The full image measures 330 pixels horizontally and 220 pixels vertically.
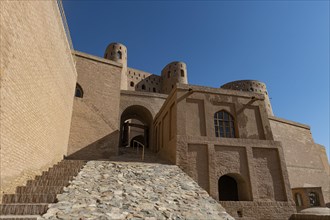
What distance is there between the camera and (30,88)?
681cm

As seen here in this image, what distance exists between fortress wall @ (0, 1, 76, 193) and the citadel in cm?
3

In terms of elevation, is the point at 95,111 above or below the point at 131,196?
above

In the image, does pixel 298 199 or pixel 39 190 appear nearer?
pixel 39 190

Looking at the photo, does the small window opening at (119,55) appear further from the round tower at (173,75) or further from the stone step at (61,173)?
the stone step at (61,173)

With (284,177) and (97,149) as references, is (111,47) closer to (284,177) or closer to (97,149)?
(97,149)

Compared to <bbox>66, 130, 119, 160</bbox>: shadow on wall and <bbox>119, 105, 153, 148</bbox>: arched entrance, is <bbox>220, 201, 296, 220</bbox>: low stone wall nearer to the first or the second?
<bbox>66, 130, 119, 160</bbox>: shadow on wall

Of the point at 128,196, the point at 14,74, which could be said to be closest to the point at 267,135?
the point at 128,196

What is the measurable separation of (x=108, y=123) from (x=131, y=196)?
812cm

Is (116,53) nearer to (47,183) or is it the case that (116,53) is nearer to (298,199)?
(298,199)

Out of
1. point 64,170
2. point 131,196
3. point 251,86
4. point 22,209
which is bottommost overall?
point 22,209

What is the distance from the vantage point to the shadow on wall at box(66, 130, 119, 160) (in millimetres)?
12789

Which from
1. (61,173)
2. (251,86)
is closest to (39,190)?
(61,173)

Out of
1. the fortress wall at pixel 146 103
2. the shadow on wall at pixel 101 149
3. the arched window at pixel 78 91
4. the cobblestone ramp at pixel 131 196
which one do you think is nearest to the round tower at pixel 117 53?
the fortress wall at pixel 146 103

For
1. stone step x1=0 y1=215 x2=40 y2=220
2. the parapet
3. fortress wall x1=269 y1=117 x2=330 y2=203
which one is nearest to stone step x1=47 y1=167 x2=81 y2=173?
stone step x1=0 y1=215 x2=40 y2=220
